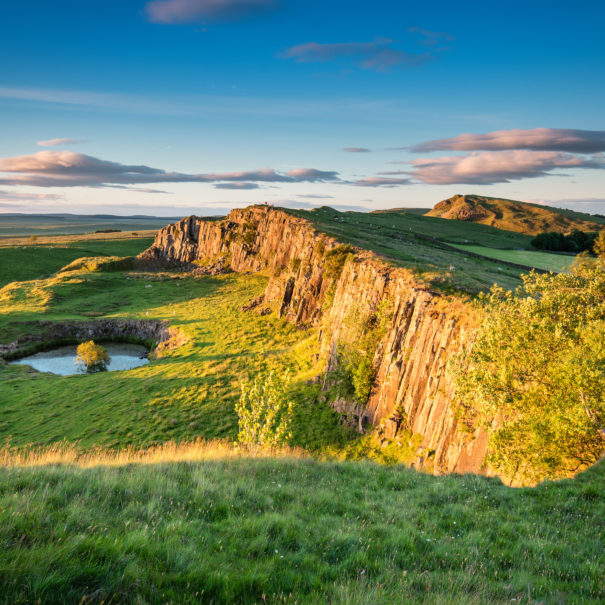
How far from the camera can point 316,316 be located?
57.6 m

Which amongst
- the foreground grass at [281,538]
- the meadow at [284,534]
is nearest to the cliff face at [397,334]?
the meadow at [284,534]

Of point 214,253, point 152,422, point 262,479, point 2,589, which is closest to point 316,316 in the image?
point 152,422

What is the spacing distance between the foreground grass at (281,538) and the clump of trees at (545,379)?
2.35m

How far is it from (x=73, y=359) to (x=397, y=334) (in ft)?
206

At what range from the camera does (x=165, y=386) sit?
44344mm

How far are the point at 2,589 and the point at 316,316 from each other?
53.3 m

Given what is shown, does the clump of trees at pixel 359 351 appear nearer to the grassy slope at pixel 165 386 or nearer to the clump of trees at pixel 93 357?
the grassy slope at pixel 165 386

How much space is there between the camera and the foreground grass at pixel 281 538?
5.69 meters

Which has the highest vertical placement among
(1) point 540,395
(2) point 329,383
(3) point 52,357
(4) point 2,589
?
(4) point 2,589

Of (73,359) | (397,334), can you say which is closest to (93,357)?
(73,359)

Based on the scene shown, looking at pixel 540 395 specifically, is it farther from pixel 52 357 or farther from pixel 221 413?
pixel 52 357

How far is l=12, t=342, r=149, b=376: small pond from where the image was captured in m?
60.4

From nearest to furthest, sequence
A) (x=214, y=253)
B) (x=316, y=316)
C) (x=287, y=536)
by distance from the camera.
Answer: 1. (x=287, y=536)
2. (x=316, y=316)
3. (x=214, y=253)

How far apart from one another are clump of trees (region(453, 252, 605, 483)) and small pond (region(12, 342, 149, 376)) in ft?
186
